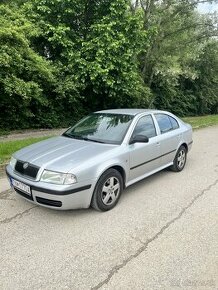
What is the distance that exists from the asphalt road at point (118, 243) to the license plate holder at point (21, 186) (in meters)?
0.37

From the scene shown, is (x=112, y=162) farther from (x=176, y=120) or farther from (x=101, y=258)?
(x=176, y=120)

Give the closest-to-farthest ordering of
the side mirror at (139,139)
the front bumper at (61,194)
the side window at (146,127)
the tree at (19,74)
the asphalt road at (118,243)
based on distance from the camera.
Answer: the asphalt road at (118,243), the front bumper at (61,194), the side mirror at (139,139), the side window at (146,127), the tree at (19,74)

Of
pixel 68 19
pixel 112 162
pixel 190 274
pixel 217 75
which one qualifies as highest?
pixel 68 19

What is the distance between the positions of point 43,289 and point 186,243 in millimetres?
1766

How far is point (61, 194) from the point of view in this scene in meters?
3.91

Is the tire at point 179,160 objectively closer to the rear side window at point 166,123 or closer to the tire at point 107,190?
the rear side window at point 166,123

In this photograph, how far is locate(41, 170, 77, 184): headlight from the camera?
3957 millimetres

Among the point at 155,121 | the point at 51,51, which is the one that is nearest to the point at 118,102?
the point at 51,51

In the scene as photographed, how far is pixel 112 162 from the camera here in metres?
4.45

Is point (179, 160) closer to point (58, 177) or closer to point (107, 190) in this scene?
point (107, 190)

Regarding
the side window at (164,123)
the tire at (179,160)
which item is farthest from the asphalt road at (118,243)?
the side window at (164,123)

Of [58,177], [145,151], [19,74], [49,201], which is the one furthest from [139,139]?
[19,74]

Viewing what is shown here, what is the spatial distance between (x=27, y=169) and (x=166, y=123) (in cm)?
316

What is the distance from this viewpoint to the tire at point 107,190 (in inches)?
169
